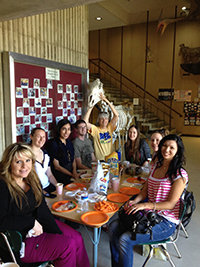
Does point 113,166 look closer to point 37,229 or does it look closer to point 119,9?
point 37,229

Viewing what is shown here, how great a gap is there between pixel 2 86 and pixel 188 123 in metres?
9.67

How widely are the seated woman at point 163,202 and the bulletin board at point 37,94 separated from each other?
6.14 ft

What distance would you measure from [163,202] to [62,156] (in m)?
1.77

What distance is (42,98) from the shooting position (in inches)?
139

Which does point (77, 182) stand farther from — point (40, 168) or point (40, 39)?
point (40, 39)

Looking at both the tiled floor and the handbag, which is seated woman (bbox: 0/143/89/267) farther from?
the tiled floor

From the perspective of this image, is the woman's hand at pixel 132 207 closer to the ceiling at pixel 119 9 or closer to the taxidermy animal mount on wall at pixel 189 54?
the ceiling at pixel 119 9

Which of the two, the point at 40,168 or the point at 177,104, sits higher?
the point at 177,104

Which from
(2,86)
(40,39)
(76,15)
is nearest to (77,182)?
(2,86)

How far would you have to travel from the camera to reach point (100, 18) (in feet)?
23.1

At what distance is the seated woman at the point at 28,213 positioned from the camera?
1.69 m

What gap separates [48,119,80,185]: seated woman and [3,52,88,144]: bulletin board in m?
0.40

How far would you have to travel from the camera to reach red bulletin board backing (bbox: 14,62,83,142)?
3.13 meters

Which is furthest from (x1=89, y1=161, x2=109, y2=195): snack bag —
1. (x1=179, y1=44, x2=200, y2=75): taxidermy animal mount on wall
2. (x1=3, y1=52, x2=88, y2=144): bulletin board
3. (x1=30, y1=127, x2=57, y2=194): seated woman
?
(x1=179, y1=44, x2=200, y2=75): taxidermy animal mount on wall
